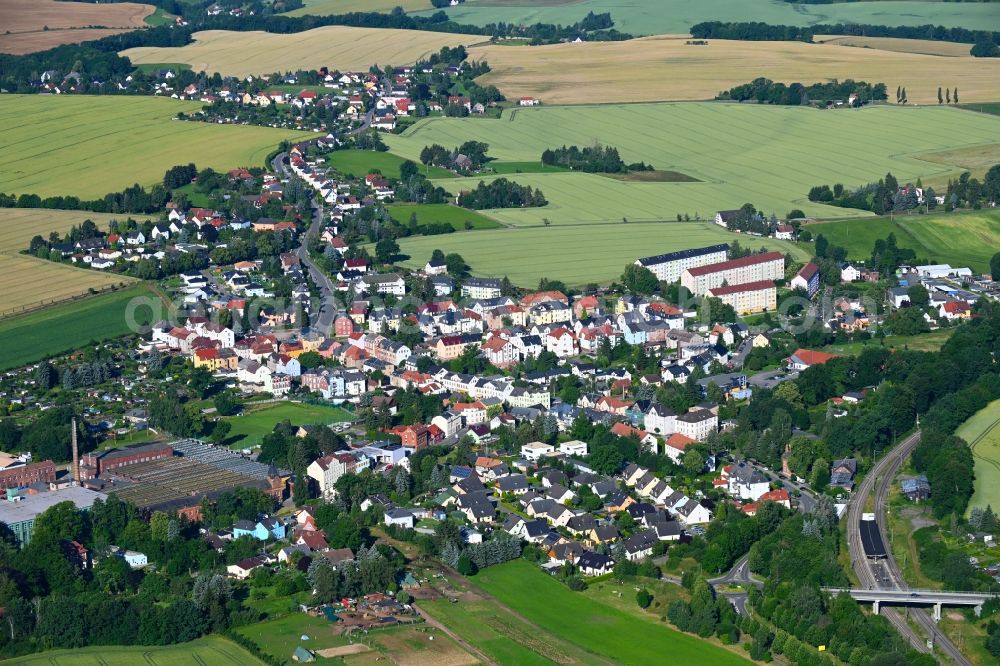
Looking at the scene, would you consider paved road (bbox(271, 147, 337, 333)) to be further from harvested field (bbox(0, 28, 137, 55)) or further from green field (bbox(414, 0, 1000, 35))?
green field (bbox(414, 0, 1000, 35))

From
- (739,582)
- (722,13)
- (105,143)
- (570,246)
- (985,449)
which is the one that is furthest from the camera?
(722,13)

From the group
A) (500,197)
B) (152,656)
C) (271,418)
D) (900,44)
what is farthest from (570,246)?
(900,44)

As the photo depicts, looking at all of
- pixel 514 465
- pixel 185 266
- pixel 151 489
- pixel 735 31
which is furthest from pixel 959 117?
pixel 151 489

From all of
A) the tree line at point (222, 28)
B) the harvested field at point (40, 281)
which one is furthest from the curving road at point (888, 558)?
the tree line at point (222, 28)

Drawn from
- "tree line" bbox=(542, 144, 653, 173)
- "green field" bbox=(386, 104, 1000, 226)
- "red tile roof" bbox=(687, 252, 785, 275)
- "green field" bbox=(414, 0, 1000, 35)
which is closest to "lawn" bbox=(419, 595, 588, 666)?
"red tile roof" bbox=(687, 252, 785, 275)

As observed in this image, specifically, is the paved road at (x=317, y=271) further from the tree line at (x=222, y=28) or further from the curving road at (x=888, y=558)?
the tree line at (x=222, y=28)

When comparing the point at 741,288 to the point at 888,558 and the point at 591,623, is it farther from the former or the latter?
the point at 591,623
